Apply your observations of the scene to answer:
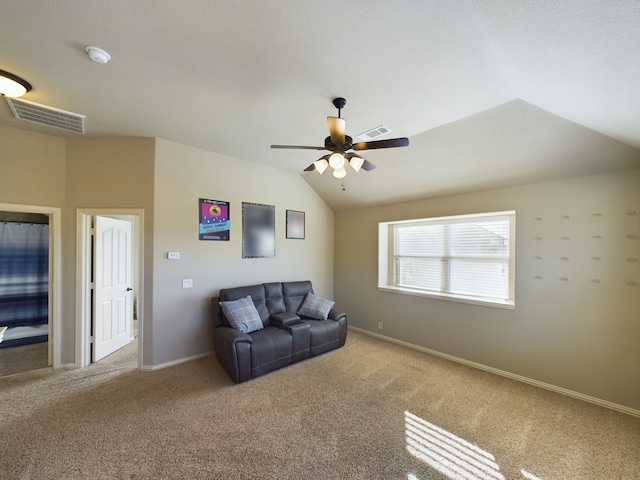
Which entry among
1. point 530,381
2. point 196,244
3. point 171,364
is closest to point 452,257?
point 530,381

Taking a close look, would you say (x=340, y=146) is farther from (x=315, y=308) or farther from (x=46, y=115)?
(x=46, y=115)

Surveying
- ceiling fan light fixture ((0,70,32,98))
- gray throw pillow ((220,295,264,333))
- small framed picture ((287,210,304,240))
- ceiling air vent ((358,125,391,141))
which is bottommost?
gray throw pillow ((220,295,264,333))

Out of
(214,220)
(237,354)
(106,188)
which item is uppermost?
(106,188)

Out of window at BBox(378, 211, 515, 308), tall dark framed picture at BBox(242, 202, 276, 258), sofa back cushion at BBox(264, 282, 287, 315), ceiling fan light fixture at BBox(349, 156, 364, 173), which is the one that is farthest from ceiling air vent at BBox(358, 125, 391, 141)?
sofa back cushion at BBox(264, 282, 287, 315)

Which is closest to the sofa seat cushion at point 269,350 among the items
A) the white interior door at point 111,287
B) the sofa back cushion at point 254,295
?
the sofa back cushion at point 254,295

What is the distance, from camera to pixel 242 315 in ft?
11.3

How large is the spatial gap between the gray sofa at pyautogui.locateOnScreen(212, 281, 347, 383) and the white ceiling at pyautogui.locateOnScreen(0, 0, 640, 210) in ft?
7.41

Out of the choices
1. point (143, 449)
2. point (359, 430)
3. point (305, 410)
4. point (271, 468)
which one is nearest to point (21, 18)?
point (143, 449)

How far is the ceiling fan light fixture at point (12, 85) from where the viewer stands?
→ 6.57 ft

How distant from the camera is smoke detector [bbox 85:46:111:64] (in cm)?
174

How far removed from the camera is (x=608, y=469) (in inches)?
74.0

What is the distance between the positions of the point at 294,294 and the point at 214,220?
174cm

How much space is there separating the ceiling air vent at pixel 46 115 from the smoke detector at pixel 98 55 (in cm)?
125

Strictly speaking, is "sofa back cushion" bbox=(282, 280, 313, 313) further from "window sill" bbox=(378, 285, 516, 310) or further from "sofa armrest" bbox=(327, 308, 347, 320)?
"window sill" bbox=(378, 285, 516, 310)
